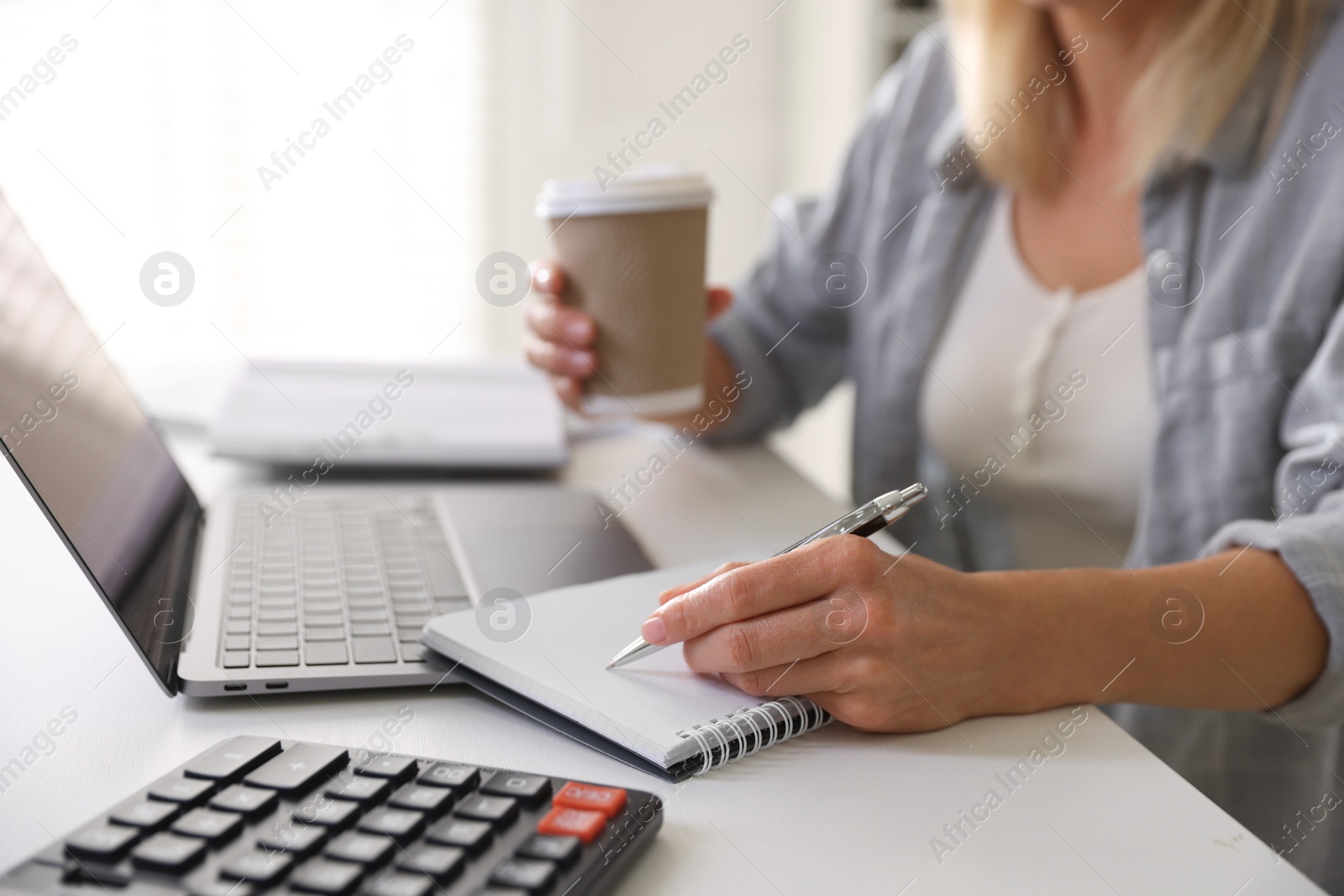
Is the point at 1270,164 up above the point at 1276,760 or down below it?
above

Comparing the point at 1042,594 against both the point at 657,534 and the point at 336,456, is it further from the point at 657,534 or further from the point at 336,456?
the point at 336,456

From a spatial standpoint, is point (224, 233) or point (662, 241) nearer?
point (662, 241)

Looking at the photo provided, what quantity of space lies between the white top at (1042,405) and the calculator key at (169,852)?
2.57 ft

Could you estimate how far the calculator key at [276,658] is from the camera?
507 mm

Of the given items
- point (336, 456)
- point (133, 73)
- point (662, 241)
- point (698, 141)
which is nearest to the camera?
point (662, 241)

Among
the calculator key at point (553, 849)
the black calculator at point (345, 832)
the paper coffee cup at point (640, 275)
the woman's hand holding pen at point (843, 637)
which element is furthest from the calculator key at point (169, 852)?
the paper coffee cup at point (640, 275)

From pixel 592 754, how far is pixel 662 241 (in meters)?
0.42

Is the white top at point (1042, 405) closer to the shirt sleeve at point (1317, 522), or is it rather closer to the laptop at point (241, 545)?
the shirt sleeve at point (1317, 522)

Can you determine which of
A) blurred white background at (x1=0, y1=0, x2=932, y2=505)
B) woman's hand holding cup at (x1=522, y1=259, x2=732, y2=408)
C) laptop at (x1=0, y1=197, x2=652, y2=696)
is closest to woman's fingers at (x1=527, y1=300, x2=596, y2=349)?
woman's hand holding cup at (x1=522, y1=259, x2=732, y2=408)

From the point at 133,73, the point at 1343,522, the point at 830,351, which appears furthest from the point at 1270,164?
the point at 133,73

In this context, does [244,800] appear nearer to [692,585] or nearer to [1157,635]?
[692,585]

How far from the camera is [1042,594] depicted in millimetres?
535

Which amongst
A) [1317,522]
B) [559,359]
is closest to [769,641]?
[1317,522]

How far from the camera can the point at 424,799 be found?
0.37 meters
